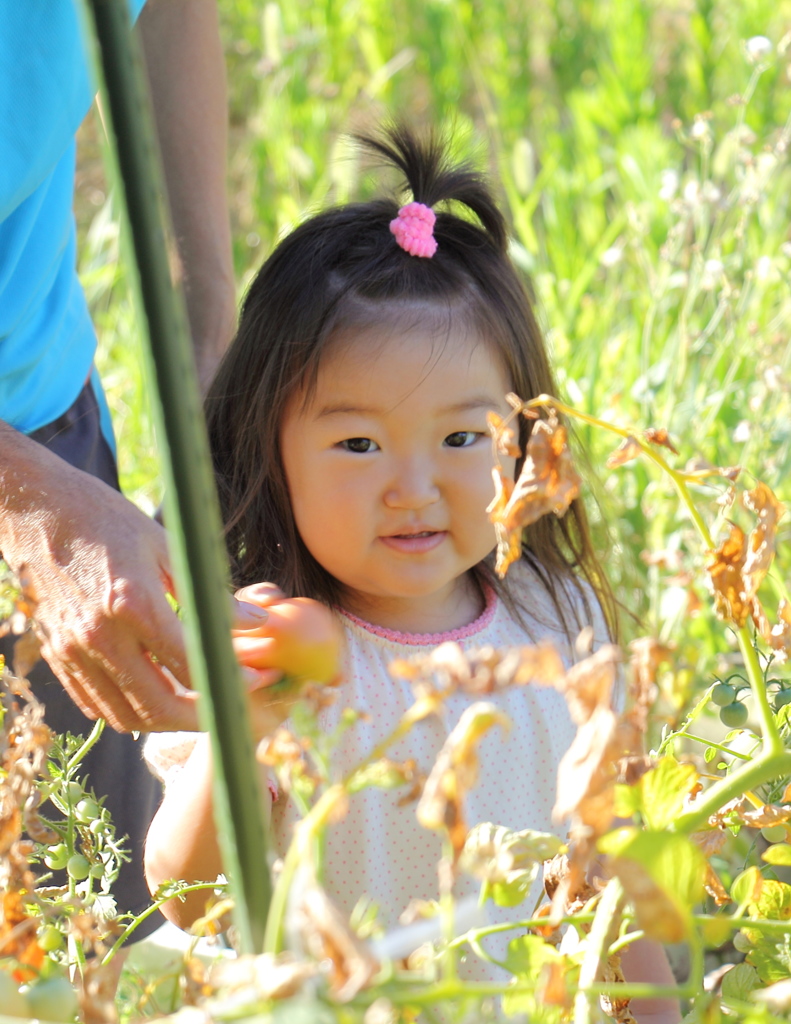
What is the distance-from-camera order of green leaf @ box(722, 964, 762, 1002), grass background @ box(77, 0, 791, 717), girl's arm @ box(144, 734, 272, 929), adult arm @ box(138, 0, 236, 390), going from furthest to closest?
grass background @ box(77, 0, 791, 717)
adult arm @ box(138, 0, 236, 390)
girl's arm @ box(144, 734, 272, 929)
green leaf @ box(722, 964, 762, 1002)

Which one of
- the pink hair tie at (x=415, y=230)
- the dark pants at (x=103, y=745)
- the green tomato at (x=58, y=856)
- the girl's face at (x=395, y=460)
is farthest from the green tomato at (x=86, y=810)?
the pink hair tie at (x=415, y=230)

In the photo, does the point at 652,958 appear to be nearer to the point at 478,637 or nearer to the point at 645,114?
the point at 478,637

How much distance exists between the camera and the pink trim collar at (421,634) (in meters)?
0.96

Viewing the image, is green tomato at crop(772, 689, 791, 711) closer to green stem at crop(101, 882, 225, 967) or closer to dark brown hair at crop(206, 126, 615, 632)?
green stem at crop(101, 882, 225, 967)

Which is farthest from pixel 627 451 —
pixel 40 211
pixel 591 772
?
pixel 40 211

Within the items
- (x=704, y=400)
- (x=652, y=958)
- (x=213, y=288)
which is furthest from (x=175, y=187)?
(x=652, y=958)

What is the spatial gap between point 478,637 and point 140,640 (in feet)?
1.64

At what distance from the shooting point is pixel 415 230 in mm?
960

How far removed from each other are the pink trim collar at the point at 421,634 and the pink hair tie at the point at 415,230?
317 mm

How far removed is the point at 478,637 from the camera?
1011 mm

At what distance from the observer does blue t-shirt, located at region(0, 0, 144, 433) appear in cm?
85

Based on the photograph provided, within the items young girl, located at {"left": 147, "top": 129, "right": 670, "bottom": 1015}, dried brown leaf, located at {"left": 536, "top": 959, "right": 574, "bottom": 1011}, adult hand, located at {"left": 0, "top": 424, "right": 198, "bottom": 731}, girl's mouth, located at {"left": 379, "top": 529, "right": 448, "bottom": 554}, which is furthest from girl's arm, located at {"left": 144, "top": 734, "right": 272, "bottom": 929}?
dried brown leaf, located at {"left": 536, "top": 959, "right": 574, "bottom": 1011}

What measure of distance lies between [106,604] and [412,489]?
0.33 m

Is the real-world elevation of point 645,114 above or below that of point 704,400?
above
